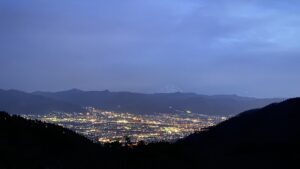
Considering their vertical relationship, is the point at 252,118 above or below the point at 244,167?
above

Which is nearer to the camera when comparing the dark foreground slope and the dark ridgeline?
the dark foreground slope

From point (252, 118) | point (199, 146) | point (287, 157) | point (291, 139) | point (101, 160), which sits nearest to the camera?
point (101, 160)

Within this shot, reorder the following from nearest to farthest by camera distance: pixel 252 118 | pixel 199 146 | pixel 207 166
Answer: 1. pixel 207 166
2. pixel 199 146
3. pixel 252 118

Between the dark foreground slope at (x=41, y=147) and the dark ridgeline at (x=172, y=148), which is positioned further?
the dark ridgeline at (x=172, y=148)

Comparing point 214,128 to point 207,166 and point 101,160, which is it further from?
point 101,160

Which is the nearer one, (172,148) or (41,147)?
(41,147)

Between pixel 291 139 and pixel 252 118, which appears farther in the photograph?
pixel 252 118

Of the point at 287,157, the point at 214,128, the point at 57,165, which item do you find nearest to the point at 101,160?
the point at 57,165

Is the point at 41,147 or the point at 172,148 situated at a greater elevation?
the point at 41,147
